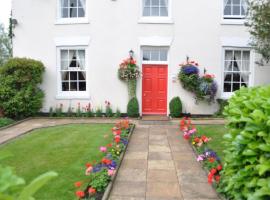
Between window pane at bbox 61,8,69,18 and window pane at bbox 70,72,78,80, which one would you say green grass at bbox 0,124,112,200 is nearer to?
window pane at bbox 70,72,78,80

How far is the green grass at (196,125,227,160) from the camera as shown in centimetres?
774

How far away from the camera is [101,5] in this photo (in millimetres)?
13250

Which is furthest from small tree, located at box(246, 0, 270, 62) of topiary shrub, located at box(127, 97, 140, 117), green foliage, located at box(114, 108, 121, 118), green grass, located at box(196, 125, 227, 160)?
green foliage, located at box(114, 108, 121, 118)

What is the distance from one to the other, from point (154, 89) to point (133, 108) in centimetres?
137

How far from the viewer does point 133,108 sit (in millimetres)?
12883

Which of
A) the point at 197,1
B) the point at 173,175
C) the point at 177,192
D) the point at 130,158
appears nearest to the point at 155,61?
the point at 197,1

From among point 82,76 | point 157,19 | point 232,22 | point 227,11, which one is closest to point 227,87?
point 232,22

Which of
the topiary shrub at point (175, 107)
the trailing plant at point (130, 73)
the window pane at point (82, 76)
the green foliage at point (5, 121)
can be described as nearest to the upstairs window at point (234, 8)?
the topiary shrub at point (175, 107)

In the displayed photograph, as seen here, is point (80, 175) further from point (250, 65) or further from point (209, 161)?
point (250, 65)

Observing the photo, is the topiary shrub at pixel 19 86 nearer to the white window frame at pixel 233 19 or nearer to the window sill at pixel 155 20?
the window sill at pixel 155 20

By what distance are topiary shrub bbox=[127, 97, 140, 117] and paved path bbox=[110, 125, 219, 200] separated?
156 inches

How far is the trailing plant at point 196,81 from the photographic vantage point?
12.7 m

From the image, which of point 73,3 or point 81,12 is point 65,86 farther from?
point 73,3

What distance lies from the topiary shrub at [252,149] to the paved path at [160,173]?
142cm
